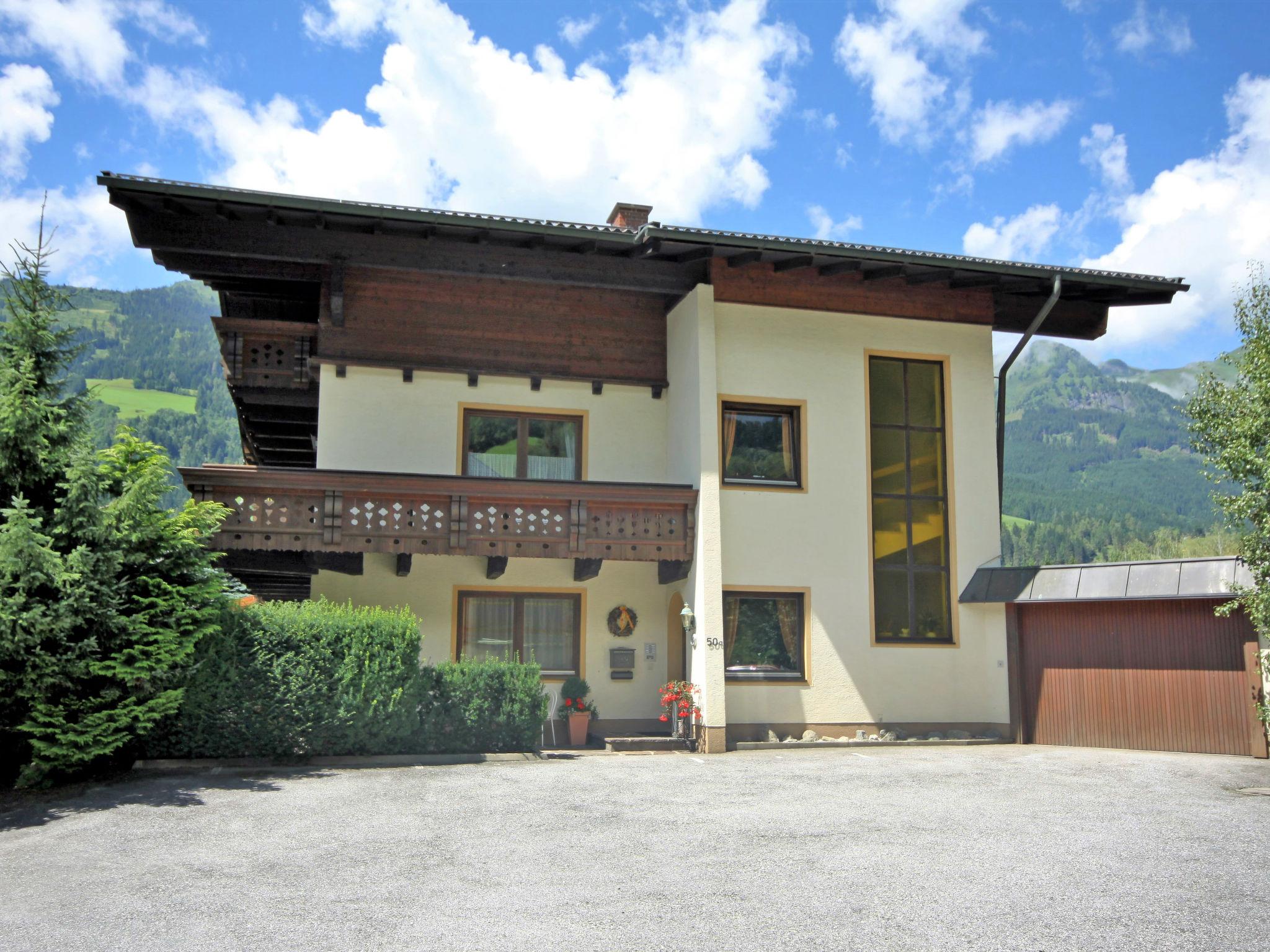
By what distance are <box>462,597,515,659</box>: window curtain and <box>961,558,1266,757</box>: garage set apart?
736 centimetres

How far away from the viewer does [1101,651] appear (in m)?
16.2

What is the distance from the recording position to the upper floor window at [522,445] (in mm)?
18094

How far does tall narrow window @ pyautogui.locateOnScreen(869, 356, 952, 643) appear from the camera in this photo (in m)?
17.9

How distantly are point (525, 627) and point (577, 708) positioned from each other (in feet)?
5.36

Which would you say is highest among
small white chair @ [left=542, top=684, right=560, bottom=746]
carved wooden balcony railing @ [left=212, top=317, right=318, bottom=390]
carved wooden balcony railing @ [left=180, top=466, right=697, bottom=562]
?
carved wooden balcony railing @ [left=212, top=317, right=318, bottom=390]

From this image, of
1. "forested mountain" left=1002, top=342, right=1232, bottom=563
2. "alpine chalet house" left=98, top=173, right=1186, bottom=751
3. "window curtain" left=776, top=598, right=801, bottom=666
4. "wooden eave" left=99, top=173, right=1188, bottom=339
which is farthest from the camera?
"forested mountain" left=1002, top=342, right=1232, bottom=563

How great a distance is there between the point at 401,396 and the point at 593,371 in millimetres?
3147

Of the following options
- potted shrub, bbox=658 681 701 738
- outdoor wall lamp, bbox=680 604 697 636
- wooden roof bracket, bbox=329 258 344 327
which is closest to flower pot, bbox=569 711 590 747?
potted shrub, bbox=658 681 701 738

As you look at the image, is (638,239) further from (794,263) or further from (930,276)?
(930,276)

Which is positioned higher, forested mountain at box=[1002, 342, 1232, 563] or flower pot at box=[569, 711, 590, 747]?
forested mountain at box=[1002, 342, 1232, 563]

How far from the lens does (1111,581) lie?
16.0 meters

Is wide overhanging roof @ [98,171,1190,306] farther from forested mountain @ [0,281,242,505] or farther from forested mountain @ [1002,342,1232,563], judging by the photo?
forested mountain @ [0,281,242,505]

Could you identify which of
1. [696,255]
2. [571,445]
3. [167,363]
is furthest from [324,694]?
[167,363]

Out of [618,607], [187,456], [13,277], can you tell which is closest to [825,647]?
[618,607]
